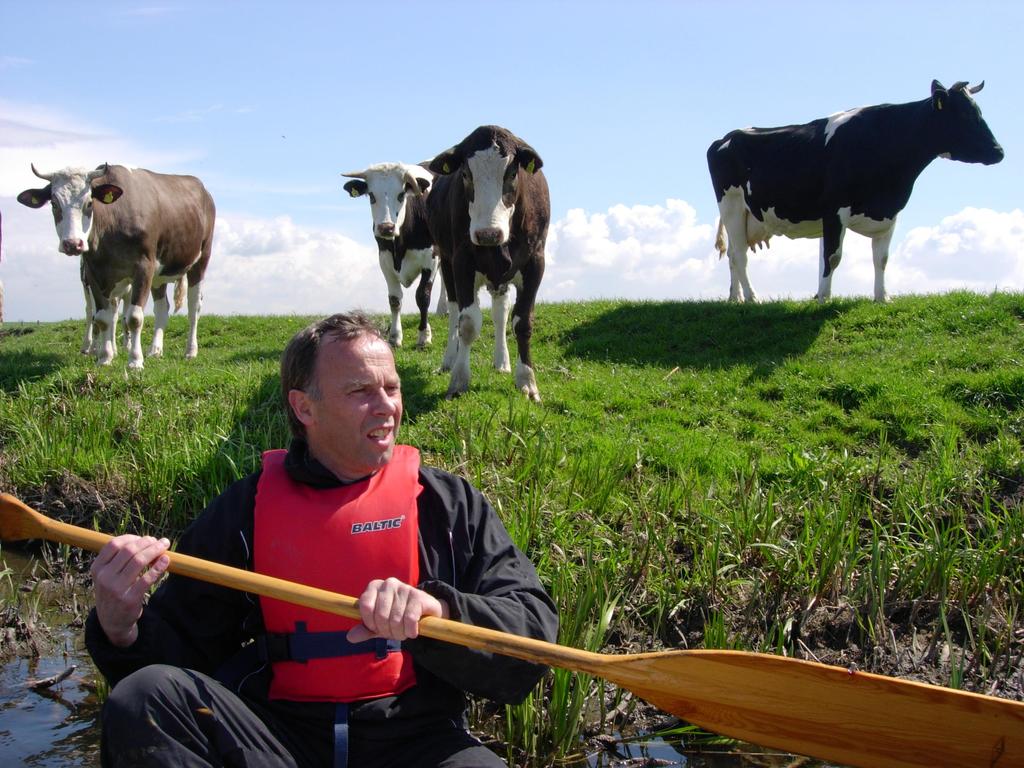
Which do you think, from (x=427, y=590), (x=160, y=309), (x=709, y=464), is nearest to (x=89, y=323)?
(x=160, y=309)

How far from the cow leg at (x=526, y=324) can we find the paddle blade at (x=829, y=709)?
19.8ft

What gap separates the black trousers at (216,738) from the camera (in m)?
2.77

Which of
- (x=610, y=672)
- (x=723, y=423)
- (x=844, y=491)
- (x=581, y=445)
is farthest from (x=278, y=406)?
(x=610, y=672)

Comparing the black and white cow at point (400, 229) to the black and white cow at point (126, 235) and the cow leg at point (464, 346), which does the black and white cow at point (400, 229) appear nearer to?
the black and white cow at point (126, 235)

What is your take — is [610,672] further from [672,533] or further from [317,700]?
[672,533]

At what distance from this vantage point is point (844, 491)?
6.41 m

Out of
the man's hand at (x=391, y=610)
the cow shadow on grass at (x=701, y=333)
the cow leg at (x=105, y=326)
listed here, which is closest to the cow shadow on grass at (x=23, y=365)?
the cow leg at (x=105, y=326)

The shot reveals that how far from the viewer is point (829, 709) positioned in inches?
118

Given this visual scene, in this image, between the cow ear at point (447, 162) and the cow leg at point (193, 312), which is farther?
the cow leg at point (193, 312)

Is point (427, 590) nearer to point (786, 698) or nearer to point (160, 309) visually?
point (786, 698)

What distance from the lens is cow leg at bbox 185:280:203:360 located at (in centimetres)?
1346

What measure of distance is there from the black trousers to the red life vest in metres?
0.15

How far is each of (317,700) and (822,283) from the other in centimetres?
1216

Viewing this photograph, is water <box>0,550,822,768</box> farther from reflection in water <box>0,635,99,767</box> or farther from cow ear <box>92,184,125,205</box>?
cow ear <box>92,184,125,205</box>
